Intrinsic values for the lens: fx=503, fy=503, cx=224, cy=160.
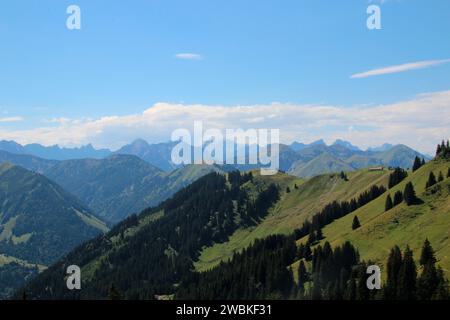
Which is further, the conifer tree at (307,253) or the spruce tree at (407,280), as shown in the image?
the conifer tree at (307,253)

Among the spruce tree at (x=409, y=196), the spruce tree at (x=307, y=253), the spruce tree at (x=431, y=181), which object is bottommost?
the spruce tree at (x=307, y=253)

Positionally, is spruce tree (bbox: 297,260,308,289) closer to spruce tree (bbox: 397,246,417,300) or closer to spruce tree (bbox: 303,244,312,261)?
spruce tree (bbox: 303,244,312,261)

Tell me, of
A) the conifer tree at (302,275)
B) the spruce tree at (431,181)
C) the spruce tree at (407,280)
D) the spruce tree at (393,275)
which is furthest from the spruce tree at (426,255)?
the spruce tree at (431,181)

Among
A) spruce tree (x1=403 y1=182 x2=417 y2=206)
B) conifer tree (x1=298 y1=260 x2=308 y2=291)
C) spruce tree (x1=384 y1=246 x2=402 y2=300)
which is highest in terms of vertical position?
spruce tree (x1=403 y1=182 x2=417 y2=206)

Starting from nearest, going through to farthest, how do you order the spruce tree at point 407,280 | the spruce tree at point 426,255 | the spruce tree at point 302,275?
the spruce tree at point 407,280 < the spruce tree at point 426,255 < the spruce tree at point 302,275

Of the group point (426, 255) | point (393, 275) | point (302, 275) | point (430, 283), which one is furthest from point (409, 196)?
point (430, 283)

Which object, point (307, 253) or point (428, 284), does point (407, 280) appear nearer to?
point (428, 284)

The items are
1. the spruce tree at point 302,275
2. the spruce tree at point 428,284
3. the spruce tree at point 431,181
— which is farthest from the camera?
the spruce tree at point 431,181

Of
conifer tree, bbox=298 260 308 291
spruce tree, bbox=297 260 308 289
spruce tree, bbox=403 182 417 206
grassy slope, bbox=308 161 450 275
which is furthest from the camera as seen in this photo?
spruce tree, bbox=403 182 417 206

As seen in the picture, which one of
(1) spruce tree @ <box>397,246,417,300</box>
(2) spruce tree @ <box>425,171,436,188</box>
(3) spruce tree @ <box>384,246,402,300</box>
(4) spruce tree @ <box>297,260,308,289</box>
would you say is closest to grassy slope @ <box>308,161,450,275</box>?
(2) spruce tree @ <box>425,171,436,188</box>

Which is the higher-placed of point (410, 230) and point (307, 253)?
point (410, 230)

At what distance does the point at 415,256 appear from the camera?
142750 mm

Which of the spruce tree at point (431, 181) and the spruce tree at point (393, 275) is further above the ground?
the spruce tree at point (431, 181)

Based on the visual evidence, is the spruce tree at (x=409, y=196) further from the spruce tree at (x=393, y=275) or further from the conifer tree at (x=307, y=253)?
the spruce tree at (x=393, y=275)
